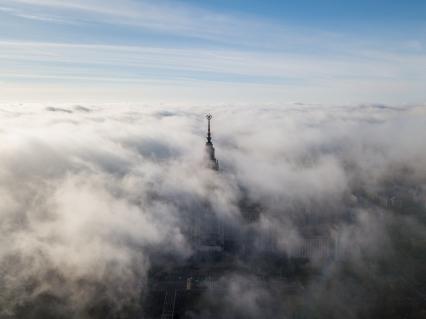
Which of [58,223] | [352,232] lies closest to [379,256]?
[352,232]

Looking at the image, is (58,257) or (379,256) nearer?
(58,257)

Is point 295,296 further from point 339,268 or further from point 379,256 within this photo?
point 379,256

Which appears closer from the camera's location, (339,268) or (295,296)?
(295,296)

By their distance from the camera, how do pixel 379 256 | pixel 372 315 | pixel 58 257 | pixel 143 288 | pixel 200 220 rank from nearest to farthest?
pixel 372 315, pixel 143 288, pixel 58 257, pixel 379 256, pixel 200 220

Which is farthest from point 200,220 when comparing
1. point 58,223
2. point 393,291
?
point 393,291

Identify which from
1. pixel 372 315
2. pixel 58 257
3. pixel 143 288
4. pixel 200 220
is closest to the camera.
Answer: pixel 372 315

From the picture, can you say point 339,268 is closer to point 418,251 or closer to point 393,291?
→ point 393,291

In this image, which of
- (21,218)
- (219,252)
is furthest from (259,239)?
(21,218)

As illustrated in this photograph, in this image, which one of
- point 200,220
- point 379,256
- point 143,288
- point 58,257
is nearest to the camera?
point 143,288
